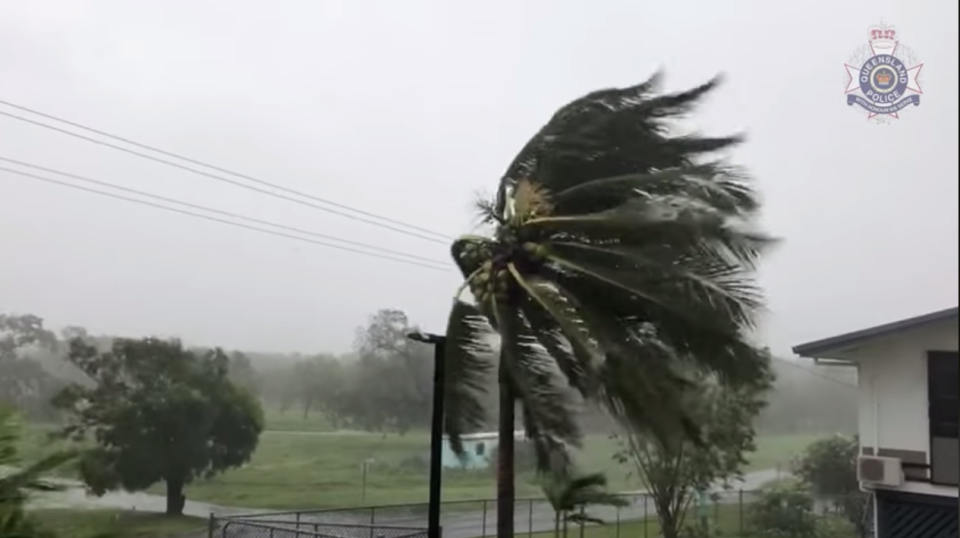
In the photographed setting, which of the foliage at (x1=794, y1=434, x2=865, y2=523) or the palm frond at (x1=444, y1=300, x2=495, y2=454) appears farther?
the palm frond at (x1=444, y1=300, x2=495, y2=454)

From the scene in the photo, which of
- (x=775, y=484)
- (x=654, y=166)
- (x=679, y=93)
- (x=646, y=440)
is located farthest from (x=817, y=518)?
(x=679, y=93)

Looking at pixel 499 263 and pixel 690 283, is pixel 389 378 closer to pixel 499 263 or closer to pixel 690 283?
pixel 499 263

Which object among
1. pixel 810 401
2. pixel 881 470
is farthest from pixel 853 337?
pixel 881 470

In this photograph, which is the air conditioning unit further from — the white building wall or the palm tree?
the palm tree

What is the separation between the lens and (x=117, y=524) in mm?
4207

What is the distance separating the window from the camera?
137 inches

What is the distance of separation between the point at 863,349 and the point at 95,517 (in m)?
3.57

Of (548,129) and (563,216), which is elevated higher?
(548,129)

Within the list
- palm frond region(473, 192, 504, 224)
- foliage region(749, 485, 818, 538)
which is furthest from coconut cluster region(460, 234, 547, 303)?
foliage region(749, 485, 818, 538)

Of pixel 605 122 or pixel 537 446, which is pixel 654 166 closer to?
pixel 605 122

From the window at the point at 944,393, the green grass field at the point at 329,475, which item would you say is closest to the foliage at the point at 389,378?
the green grass field at the point at 329,475

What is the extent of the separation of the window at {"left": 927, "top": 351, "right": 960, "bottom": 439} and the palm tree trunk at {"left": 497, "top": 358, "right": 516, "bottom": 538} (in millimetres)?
1851

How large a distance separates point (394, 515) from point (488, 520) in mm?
568

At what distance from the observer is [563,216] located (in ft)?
14.4
